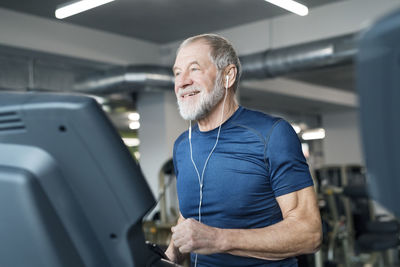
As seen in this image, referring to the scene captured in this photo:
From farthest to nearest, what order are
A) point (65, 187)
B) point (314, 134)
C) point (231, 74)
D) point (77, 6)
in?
point (314, 134) → point (77, 6) → point (231, 74) → point (65, 187)

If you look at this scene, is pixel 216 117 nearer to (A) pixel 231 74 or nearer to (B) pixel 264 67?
(A) pixel 231 74

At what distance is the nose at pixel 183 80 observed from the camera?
4.83 ft

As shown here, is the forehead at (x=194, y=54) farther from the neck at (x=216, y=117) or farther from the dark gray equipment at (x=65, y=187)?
the dark gray equipment at (x=65, y=187)

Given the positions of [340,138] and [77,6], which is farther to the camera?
[340,138]

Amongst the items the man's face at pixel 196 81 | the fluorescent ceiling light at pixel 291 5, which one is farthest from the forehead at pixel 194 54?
the fluorescent ceiling light at pixel 291 5

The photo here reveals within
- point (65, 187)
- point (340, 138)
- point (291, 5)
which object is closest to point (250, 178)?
point (65, 187)

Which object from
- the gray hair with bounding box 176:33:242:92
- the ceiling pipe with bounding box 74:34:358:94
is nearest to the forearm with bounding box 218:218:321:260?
the gray hair with bounding box 176:33:242:92

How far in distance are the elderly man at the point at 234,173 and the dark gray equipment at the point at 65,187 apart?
0.46 m

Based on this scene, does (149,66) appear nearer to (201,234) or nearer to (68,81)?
(68,81)

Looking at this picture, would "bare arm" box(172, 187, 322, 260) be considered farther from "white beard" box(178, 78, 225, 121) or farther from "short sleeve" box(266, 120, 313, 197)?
"white beard" box(178, 78, 225, 121)

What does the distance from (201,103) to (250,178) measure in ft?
0.95

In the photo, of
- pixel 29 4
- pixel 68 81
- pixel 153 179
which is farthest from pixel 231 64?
pixel 153 179

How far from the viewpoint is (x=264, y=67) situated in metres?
5.95

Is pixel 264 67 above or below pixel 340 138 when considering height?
above
